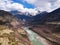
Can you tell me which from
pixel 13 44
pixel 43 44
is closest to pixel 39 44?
pixel 43 44

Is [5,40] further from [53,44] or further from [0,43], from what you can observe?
[53,44]

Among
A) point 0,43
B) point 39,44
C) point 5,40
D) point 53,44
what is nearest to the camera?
point 0,43

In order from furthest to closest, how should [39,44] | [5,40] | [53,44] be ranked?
1. [53,44]
2. [39,44]
3. [5,40]

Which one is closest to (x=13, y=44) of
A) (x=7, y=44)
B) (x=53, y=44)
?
(x=7, y=44)

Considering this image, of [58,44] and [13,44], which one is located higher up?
[13,44]

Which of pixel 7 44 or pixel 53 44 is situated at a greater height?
pixel 7 44

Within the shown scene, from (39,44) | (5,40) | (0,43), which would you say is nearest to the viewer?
(0,43)

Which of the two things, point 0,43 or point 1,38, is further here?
point 1,38

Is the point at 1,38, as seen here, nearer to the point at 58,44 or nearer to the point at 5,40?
the point at 5,40

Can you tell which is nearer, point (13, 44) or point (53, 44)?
point (13, 44)
